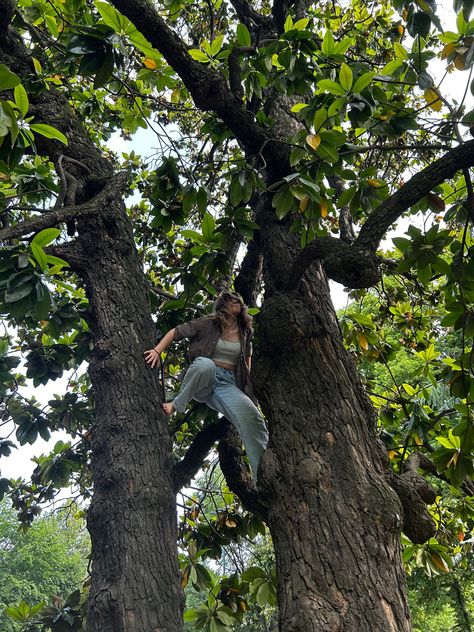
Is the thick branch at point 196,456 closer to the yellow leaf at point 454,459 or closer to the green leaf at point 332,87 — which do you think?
the yellow leaf at point 454,459

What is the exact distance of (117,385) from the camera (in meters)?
3.31

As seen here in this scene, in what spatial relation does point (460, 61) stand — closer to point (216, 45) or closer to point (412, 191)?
point (412, 191)

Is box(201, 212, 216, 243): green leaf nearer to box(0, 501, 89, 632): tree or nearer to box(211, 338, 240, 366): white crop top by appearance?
box(211, 338, 240, 366): white crop top

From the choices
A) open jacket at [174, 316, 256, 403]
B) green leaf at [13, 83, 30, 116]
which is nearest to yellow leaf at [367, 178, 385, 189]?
open jacket at [174, 316, 256, 403]

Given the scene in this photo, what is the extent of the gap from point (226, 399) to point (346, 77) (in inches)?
83.5

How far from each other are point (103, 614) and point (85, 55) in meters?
2.93

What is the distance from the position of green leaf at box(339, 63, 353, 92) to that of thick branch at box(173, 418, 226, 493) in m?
2.38

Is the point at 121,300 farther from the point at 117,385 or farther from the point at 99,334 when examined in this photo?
the point at 117,385

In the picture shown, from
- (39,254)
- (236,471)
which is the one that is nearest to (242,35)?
(39,254)

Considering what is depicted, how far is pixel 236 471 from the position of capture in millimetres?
3799

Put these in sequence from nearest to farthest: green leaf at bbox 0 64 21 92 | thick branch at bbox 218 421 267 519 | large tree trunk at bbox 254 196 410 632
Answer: green leaf at bbox 0 64 21 92 < large tree trunk at bbox 254 196 410 632 < thick branch at bbox 218 421 267 519

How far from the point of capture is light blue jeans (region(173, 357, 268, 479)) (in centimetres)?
357

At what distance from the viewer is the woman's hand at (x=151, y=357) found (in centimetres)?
344

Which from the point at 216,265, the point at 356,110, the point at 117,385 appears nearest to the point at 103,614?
the point at 117,385
